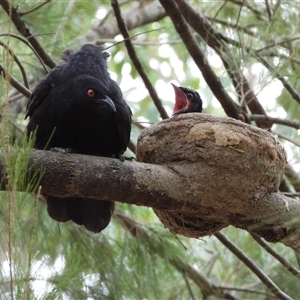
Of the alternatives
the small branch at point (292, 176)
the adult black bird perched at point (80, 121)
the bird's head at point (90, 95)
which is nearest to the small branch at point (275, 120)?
the small branch at point (292, 176)

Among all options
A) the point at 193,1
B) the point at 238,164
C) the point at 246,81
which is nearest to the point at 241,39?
the point at 246,81

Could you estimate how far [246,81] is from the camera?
4484 mm

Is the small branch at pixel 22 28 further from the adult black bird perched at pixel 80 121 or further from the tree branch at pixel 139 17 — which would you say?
the tree branch at pixel 139 17

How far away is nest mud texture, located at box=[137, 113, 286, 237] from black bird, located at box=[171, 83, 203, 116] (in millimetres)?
994

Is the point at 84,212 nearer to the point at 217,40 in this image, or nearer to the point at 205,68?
the point at 205,68

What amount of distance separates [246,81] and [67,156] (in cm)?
189

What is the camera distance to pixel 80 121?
11.6 feet

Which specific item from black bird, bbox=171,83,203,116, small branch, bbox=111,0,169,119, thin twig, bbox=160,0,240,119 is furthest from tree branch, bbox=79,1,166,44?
small branch, bbox=111,0,169,119

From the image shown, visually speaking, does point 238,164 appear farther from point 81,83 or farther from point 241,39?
point 241,39

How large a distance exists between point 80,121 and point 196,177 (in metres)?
0.71

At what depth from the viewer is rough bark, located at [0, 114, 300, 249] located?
2941 mm

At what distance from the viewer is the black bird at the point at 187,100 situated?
4668mm

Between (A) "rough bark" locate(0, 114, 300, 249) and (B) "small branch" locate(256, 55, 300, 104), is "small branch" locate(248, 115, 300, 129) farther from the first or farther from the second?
(A) "rough bark" locate(0, 114, 300, 249)

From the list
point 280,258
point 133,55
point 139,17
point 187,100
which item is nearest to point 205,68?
point 187,100
